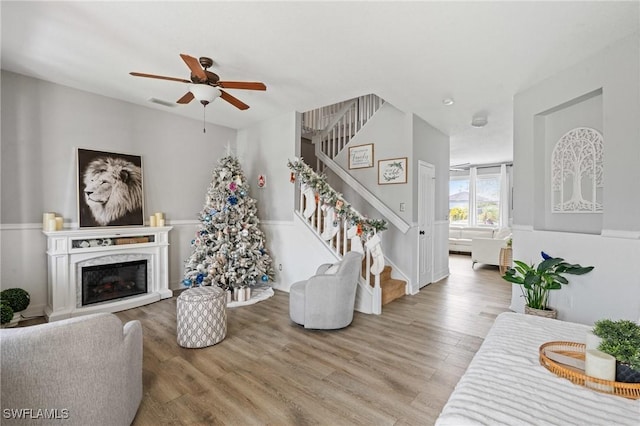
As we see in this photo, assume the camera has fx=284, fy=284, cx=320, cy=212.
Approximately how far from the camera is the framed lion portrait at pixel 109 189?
3811 mm

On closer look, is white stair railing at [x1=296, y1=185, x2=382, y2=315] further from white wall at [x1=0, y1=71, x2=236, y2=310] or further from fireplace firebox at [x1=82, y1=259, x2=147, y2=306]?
fireplace firebox at [x1=82, y1=259, x2=147, y2=306]

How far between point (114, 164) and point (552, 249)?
19.0 feet

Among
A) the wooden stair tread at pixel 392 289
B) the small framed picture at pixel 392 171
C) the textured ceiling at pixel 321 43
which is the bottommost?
the wooden stair tread at pixel 392 289

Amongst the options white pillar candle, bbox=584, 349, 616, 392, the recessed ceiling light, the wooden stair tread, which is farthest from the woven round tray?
the recessed ceiling light

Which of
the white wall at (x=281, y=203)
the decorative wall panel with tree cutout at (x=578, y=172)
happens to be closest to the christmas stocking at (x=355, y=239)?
the white wall at (x=281, y=203)

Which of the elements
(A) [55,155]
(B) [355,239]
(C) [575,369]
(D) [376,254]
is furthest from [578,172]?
(A) [55,155]

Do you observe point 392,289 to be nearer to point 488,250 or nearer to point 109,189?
point 488,250

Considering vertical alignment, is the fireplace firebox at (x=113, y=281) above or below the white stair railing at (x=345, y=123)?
below

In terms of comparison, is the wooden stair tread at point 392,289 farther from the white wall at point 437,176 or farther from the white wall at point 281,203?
the white wall at point 281,203

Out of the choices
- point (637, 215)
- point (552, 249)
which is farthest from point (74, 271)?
point (637, 215)

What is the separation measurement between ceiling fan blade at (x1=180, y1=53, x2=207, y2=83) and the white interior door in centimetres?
354

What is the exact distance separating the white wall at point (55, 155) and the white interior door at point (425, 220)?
4.10m

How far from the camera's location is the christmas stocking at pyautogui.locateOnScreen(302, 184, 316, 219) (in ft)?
14.3

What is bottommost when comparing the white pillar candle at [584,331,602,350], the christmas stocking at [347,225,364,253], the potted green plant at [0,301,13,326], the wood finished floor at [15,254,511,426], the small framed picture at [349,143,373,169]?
the wood finished floor at [15,254,511,426]
